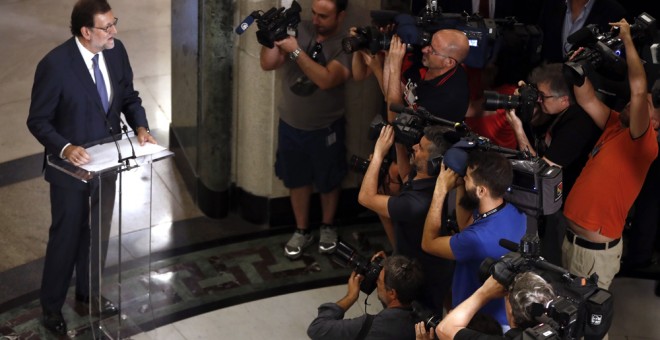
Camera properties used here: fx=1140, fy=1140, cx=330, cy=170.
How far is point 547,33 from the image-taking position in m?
6.60

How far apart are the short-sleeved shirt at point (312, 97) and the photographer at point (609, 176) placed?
4.81ft

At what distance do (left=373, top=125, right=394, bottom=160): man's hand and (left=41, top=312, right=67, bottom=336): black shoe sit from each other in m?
1.83

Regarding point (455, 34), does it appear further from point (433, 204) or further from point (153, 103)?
point (153, 103)

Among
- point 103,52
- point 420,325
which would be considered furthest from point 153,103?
point 420,325

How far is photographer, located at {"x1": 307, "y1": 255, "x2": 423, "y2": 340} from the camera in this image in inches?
183

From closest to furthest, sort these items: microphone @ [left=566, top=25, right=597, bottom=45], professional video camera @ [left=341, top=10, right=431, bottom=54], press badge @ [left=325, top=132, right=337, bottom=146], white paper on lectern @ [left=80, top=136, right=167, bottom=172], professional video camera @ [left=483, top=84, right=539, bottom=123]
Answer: white paper on lectern @ [left=80, top=136, right=167, bottom=172]
professional video camera @ [left=483, top=84, right=539, bottom=123]
microphone @ [left=566, top=25, right=597, bottom=45]
professional video camera @ [left=341, top=10, right=431, bottom=54]
press badge @ [left=325, top=132, right=337, bottom=146]

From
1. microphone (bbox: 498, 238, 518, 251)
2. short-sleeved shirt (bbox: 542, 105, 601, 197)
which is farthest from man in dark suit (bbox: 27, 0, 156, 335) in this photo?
short-sleeved shirt (bbox: 542, 105, 601, 197)

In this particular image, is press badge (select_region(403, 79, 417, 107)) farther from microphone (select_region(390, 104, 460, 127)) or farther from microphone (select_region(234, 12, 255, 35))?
microphone (select_region(234, 12, 255, 35))

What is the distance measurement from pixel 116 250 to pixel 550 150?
2.12 metres

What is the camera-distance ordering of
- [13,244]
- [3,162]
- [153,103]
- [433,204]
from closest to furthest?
[433,204] < [13,244] < [3,162] < [153,103]

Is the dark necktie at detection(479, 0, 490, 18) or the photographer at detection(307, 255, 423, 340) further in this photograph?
the dark necktie at detection(479, 0, 490, 18)

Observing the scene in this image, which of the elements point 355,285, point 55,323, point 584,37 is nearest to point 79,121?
point 55,323

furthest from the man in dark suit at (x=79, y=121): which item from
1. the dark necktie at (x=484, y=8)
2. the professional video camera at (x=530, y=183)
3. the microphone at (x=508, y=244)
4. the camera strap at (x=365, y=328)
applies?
the dark necktie at (x=484, y=8)

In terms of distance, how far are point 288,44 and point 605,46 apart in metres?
1.68
